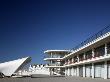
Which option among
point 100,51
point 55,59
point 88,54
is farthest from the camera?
point 55,59

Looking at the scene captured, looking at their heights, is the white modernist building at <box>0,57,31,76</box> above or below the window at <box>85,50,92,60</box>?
below

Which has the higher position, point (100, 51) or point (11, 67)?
point (100, 51)

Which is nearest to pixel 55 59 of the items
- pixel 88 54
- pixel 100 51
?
pixel 88 54

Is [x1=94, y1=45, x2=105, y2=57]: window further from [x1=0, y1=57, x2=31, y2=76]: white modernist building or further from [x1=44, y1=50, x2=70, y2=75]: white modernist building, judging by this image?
[x1=44, y1=50, x2=70, y2=75]: white modernist building

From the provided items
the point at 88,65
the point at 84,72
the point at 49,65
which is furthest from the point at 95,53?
the point at 49,65

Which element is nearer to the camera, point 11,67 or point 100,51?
point 100,51

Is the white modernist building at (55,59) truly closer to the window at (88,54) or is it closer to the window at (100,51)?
the window at (88,54)

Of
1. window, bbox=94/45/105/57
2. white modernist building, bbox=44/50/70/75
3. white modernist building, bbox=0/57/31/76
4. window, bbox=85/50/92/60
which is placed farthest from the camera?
white modernist building, bbox=44/50/70/75

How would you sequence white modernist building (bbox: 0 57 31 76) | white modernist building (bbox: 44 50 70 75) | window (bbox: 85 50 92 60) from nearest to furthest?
window (bbox: 85 50 92 60), white modernist building (bbox: 0 57 31 76), white modernist building (bbox: 44 50 70 75)

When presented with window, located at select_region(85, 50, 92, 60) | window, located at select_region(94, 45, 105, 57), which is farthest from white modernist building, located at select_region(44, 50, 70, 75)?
window, located at select_region(94, 45, 105, 57)

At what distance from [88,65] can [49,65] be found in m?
33.3

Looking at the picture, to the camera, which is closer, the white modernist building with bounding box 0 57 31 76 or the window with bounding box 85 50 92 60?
the window with bounding box 85 50 92 60

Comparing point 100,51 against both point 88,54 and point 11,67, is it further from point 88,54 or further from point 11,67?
point 11,67

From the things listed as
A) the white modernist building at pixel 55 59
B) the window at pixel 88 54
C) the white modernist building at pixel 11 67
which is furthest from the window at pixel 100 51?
the white modernist building at pixel 55 59
